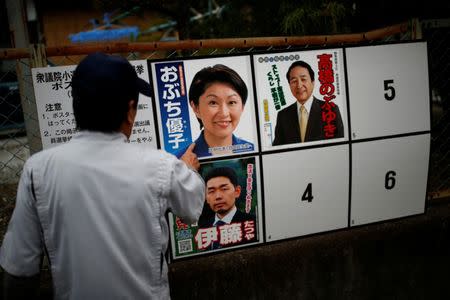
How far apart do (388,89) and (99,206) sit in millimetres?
2919

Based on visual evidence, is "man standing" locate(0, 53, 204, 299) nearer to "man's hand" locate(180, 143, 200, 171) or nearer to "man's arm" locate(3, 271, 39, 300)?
"man's arm" locate(3, 271, 39, 300)

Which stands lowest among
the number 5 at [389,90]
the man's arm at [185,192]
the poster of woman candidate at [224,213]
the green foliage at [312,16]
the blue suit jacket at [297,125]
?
the poster of woman candidate at [224,213]

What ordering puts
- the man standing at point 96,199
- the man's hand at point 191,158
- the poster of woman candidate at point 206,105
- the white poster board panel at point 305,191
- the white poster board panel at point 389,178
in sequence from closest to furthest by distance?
the man standing at point 96,199 → the man's hand at point 191,158 → the poster of woman candidate at point 206,105 → the white poster board panel at point 305,191 → the white poster board panel at point 389,178

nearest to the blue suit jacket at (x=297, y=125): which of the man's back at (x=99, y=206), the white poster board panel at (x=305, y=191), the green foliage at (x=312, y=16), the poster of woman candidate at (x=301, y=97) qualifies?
the poster of woman candidate at (x=301, y=97)

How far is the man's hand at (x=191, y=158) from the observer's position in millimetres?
2676

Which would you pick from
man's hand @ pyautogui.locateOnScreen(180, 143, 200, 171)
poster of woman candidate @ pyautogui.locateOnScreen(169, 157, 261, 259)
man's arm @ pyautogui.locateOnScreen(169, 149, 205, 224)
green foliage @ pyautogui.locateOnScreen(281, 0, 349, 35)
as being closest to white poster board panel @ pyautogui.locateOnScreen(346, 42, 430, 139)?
poster of woman candidate @ pyautogui.locateOnScreen(169, 157, 261, 259)

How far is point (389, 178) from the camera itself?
3.62m

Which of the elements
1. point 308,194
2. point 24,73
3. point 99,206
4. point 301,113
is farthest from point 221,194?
point 24,73

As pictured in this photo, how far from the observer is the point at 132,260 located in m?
1.84

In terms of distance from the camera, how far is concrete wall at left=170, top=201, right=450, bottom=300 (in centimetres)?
331

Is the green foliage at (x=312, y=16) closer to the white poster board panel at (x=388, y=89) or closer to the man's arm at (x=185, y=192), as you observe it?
the white poster board panel at (x=388, y=89)

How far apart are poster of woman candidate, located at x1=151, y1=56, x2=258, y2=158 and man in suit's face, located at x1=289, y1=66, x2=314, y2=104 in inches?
15.9

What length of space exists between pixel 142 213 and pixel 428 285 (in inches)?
152

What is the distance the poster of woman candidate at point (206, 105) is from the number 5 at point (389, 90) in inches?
54.3
